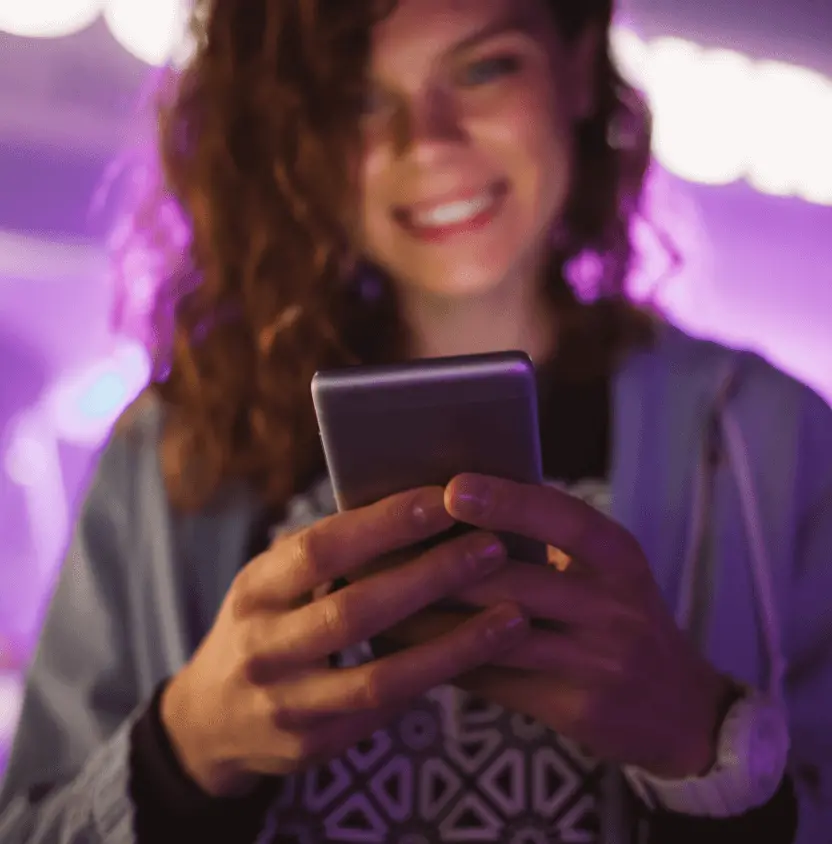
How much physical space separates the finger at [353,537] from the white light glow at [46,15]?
107 centimetres

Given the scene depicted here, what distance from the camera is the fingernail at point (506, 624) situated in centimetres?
43

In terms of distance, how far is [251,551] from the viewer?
73 centimetres

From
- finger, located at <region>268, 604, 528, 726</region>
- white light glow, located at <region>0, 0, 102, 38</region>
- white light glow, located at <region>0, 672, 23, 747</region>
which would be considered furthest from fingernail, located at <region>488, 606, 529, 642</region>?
white light glow, located at <region>0, 672, 23, 747</region>

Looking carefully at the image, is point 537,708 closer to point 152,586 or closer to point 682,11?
point 152,586

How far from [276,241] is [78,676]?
1.75 ft

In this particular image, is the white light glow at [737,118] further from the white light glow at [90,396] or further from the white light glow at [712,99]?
the white light glow at [90,396]

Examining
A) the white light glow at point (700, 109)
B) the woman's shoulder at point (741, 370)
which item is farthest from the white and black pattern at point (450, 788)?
the white light glow at point (700, 109)

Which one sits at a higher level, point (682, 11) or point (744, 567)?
point (682, 11)

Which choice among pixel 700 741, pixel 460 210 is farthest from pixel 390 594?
pixel 460 210

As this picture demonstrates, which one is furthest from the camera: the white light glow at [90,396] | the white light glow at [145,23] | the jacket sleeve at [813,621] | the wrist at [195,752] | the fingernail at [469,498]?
the white light glow at [90,396]

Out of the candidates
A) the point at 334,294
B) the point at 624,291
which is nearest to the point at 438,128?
the point at 334,294

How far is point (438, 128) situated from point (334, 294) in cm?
24

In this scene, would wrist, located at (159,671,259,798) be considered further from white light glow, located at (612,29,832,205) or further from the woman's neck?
white light glow, located at (612,29,832,205)

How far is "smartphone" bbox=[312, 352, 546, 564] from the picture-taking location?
0.41 meters
